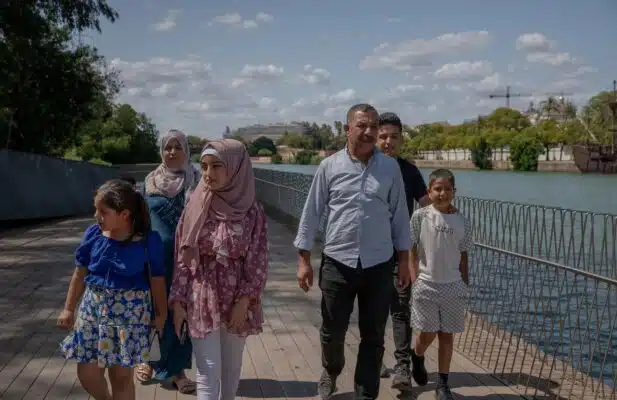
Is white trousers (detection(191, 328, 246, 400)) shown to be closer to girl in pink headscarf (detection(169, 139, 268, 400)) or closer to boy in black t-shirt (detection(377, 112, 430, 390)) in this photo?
girl in pink headscarf (detection(169, 139, 268, 400))

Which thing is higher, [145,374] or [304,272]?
[304,272]

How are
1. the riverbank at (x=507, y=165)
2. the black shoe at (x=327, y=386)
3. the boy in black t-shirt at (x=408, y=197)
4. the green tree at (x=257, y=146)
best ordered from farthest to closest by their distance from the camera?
the riverbank at (x=507, y=165) < the green tree at (x=257, y=146) < the boy in black t-shirt at (x=408, y=197) < the black shoe at (x=327, y=386)

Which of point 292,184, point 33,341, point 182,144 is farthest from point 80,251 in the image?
point 292,184

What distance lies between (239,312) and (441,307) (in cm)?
153

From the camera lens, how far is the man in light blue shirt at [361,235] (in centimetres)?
413

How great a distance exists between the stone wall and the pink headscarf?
10473 mm

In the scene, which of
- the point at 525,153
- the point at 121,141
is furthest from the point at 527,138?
the point at 121,141

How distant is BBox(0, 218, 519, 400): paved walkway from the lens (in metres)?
Result: 4.75

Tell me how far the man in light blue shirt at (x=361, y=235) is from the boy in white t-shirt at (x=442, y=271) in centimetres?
36

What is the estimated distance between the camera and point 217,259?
3576mm

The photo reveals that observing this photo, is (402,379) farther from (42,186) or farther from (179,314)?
(42,186)

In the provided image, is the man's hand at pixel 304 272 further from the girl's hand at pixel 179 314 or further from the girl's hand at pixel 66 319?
the girl's hand at pixel 66 319

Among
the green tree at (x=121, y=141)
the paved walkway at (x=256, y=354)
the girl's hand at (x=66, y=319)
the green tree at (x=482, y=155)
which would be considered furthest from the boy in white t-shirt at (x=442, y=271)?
the green tree at (x=482, y=155)

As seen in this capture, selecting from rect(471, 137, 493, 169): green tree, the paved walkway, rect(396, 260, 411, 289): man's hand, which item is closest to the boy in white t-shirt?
rect(396, 260, 411, 289): man's hand
